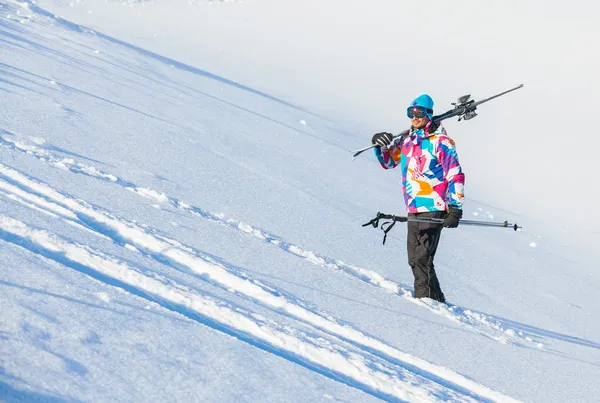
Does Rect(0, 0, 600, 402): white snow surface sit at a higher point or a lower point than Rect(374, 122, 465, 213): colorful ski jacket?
lower

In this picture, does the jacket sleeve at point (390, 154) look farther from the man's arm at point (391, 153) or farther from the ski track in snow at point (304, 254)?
the ski track in snow at point (304, 254)

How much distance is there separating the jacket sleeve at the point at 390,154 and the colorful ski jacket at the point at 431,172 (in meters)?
0.12

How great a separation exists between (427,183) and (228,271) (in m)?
2.06

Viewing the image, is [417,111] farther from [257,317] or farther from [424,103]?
[257,317]

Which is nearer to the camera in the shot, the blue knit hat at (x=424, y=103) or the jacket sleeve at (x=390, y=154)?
the blue knit hat at (x=424, y=103)

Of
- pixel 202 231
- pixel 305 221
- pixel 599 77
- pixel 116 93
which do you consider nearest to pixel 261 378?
pixel 202 231

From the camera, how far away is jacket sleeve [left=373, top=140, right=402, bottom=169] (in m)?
5.71

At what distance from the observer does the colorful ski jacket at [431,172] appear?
5180 millimetres

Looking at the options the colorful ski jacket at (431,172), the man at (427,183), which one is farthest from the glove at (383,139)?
the colorful ski jacket at (431,172)

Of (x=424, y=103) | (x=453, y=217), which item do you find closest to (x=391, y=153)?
(x=424, y=103)

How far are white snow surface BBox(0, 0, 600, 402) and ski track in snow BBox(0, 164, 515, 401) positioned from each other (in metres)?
0.01

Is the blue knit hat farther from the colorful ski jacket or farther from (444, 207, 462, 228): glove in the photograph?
(444, 207, 462, 228): glove

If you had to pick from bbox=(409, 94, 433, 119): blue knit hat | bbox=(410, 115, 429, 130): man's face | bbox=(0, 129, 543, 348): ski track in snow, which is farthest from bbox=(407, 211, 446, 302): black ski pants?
bbox=(409, 94, 433, 119): blue knit hat

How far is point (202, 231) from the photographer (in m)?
5.10
